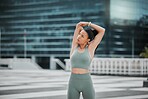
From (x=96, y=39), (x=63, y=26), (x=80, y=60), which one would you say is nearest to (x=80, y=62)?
(x=80, y=60)

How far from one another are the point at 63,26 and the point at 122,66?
8392cm

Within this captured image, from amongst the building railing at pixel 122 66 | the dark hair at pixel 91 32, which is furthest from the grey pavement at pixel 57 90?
the building railing at pixel 122 66

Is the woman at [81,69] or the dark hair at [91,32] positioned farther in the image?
the dark hair at [91,32]

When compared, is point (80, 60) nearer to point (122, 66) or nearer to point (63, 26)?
point (122, 66)

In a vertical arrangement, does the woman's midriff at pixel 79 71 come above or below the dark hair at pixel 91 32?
below

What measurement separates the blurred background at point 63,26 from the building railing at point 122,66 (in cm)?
7229

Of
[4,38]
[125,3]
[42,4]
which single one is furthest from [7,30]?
[125,3]

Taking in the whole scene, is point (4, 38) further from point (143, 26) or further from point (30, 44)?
point (143, 26)

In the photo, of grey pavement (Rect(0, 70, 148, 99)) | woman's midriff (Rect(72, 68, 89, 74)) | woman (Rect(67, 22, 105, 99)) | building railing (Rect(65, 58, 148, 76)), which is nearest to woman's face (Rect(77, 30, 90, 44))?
woman (Rect(67, 22, 105, 99))

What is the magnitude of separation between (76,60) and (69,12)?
350 feet

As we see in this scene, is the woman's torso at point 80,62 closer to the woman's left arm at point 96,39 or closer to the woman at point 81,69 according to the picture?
the woman at point 81,69

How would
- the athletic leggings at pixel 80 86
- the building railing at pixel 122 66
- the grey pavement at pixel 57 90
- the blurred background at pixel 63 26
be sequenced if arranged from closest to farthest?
the athletic leggings at pixel 80 86, the grey pavement at pixel 57 90, the building railing at pixel 122 66, the blurred background at pixel 63 26

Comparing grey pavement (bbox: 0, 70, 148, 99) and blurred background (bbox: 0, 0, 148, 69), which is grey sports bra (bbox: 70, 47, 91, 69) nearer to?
grey pavement (bbox: 0, 70, 148, 99)

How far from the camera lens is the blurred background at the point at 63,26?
107 meters
